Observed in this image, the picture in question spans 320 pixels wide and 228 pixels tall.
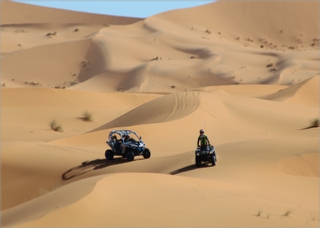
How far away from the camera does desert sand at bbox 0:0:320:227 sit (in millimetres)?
10250

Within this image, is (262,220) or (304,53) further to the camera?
(304,53)

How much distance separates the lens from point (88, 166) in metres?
16.9

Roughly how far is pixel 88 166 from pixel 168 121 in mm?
6927

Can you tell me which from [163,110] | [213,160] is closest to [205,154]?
[213,160]

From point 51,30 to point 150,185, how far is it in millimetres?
64232

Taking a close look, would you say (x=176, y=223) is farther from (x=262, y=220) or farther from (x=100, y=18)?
(x=100, y=18)

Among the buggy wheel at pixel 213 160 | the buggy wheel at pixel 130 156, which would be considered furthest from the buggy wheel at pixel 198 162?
the buggy wheel at pixel 130 156

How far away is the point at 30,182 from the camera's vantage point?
16.7 metres

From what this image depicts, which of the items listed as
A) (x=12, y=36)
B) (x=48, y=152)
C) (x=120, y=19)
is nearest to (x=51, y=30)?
(x=12, y=36)

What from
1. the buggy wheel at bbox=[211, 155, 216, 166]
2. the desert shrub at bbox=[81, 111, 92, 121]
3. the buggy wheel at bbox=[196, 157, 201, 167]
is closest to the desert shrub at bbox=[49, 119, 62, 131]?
the desert shrub at bbox=[81, 111, 92, 121]

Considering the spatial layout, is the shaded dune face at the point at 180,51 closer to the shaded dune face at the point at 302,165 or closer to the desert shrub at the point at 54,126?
the desert shrub at the point at 54,126

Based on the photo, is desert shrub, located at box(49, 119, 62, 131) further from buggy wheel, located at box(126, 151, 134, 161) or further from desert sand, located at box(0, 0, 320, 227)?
buggy wheel, located at box(126, 151, 134, 161)

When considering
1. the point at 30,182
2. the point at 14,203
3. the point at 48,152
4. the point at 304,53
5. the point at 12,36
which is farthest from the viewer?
the point at 12,36

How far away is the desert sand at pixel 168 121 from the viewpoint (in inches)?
404
